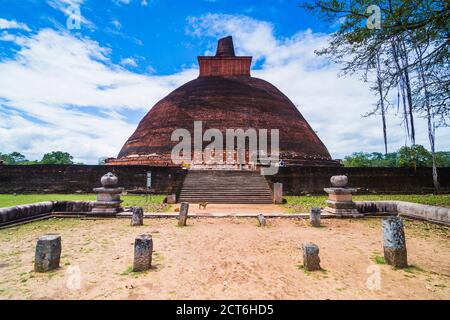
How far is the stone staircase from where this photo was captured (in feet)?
39.1

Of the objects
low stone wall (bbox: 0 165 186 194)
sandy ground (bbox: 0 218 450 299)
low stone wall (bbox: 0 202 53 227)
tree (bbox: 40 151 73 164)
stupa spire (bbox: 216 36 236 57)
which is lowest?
sandy ground (bbox: 0 218 450 299)

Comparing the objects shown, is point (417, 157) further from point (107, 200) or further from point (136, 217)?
point (107, 200)

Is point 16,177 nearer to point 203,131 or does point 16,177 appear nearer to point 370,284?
point 203,131

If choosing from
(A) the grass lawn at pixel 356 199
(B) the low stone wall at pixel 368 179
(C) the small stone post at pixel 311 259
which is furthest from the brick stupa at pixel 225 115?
(C) the small stone post at pixel 311 259

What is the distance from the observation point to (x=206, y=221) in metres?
6.85

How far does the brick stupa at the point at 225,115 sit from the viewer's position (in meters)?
20.4

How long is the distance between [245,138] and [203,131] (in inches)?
136

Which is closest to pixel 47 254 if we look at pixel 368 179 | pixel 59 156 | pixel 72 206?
pixel 72 206

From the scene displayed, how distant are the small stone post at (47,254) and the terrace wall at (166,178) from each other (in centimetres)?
1072

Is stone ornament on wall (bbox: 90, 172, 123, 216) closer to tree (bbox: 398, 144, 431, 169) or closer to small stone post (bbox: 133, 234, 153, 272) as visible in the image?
small stone post (bbox: 133, 234, 153, 272)

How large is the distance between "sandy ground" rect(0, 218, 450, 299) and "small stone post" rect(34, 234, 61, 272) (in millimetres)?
109

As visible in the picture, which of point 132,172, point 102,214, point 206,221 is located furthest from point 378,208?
point 132,172

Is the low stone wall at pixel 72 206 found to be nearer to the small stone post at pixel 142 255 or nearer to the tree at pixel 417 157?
the small stone post at pixel 142 255

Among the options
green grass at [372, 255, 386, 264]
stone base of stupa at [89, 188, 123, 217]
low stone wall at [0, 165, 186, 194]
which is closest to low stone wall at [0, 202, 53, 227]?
→ stone base of stupa at [89, 188, 123, 217]
